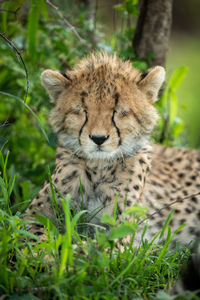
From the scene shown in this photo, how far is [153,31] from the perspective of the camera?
13.1 feet

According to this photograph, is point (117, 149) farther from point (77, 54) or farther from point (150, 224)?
point (77, 54)

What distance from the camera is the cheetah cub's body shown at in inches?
103

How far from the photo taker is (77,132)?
8.85ft

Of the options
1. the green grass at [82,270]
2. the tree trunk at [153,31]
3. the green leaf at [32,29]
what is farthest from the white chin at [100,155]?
the tree trunk at [153,31]

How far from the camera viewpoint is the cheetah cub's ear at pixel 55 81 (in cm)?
286

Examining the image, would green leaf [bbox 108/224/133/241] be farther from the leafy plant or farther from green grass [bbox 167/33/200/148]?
green grass [bbox 167/33/200/148]

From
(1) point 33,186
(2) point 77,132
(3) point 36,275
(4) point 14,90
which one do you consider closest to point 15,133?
(4) point 14,90

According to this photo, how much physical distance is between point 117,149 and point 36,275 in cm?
94

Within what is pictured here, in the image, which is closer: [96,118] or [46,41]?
[96,118]

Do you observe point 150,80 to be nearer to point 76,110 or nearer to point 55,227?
point 76,110

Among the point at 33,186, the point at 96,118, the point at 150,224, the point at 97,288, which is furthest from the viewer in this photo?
the point at 33,186

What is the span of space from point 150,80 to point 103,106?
0.45 metres

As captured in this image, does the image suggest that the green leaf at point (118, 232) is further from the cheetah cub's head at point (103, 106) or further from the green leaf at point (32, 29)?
the green leaf at point (32, 29)

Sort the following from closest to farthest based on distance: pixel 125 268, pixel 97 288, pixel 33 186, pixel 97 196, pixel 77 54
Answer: pixel 97 288, pixel 125 268, pixel 97 196, pixel 33 186, pixel 77 54
